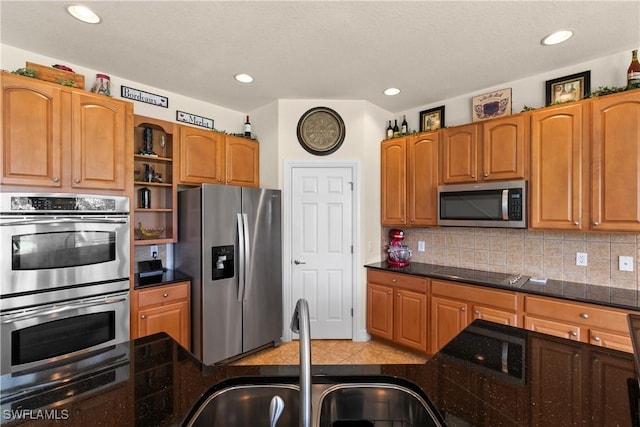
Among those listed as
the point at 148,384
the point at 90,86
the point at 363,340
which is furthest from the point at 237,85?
the point at 363,340

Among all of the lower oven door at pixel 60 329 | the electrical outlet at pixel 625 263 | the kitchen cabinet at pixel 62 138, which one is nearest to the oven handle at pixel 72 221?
the kitchen cabinet at pixel 62 138

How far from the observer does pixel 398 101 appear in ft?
11.1

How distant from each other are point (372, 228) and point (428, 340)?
130 centimetres

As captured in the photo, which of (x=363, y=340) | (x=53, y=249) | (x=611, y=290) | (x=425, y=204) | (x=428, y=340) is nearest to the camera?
(x=53, y=249)

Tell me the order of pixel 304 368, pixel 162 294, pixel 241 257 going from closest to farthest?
pixel 304 368
pixel 162 294
pixel 241 257

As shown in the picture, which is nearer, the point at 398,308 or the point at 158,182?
the point at 158,182

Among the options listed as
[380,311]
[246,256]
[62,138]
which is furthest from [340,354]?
[62,138]

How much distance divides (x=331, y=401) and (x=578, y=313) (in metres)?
2.07

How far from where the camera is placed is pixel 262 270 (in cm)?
310

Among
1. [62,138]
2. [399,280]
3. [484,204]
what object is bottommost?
[399,280]

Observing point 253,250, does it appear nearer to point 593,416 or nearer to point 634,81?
point 593,416

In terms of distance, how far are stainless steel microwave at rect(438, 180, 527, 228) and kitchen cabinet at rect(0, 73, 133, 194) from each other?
288cm

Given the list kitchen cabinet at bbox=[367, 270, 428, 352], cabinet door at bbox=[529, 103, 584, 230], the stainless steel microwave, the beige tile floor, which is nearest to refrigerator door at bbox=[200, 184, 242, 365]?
the beige tile floor

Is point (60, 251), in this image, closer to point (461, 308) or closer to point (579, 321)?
point (461, 308)
